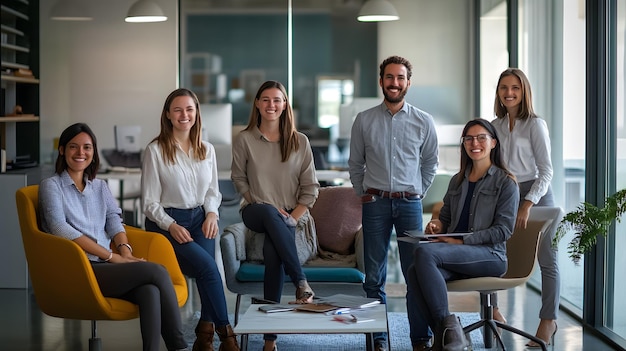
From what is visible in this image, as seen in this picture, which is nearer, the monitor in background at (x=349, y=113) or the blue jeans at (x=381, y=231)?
the blue jeans at (x=381, y=231)

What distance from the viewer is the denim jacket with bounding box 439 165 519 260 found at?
192 inches

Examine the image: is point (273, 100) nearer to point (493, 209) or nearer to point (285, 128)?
point (285, 128)

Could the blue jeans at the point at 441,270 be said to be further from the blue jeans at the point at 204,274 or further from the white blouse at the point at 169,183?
the white blouse at the point at 169,183

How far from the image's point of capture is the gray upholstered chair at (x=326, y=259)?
18.2 ft

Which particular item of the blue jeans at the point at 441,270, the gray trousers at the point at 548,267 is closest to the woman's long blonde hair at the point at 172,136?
the blue jeans at the point at 441,270

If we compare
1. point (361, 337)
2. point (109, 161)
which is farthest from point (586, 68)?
point (109, 161)

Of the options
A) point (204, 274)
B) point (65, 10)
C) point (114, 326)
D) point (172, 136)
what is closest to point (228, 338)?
point (204, 274)

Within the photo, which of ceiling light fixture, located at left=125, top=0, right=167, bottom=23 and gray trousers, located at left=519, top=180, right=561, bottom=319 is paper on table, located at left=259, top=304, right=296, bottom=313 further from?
ceiling light fixture, located at left=125, top=0, right=167, bottom=23

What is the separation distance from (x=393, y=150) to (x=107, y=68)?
479 centimetres

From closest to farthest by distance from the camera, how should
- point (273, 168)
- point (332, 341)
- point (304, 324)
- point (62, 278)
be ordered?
1. point (304, 324)
2. point (62, 278)
3. point (273, 168)
4. point (332, 341)

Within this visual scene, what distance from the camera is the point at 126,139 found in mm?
9070

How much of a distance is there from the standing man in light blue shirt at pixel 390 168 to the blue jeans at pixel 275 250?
1.33 feet

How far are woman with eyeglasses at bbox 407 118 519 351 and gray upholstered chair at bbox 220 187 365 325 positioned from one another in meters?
0.65

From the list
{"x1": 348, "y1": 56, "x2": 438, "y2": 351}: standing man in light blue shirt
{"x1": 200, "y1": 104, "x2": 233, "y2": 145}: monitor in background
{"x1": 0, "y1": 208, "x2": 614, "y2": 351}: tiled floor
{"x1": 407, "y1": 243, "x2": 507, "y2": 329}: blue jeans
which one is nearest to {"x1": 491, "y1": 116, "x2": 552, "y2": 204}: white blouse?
{"x1": 348, "y1": 56, "x2": 438, "y2": 351}: standing man in light blue shirt
